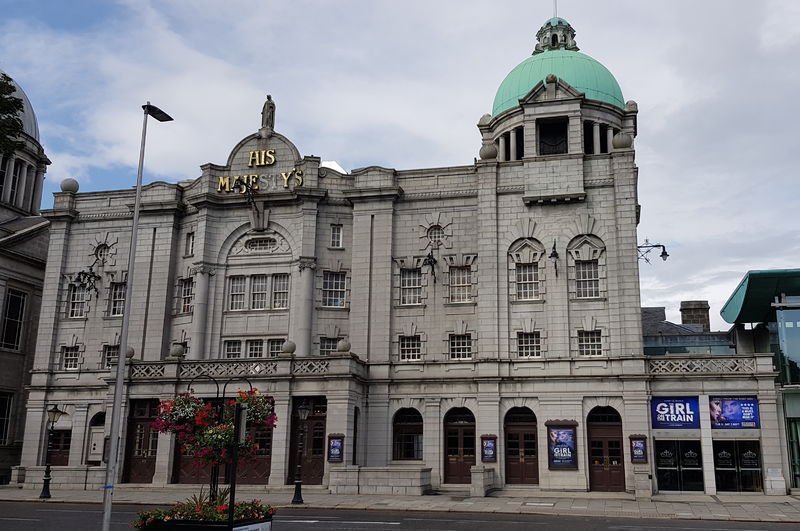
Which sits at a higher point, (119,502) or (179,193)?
(179,193)

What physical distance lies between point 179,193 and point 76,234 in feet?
24.1

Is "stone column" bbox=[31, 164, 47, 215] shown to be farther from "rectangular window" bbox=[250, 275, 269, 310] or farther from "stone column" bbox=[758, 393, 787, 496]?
"stone column" bbox=[758, 393, 787, 496]

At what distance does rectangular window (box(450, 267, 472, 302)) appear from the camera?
139 ft

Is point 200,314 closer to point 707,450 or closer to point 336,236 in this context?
point 336,236

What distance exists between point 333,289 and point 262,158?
9.16 meters

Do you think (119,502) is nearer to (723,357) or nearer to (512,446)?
(512,446)

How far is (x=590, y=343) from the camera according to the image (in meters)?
39.8

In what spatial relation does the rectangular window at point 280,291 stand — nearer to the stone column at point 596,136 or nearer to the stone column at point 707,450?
the stone column at point 596,136

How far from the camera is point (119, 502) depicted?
31688 mm

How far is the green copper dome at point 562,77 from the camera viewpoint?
47.4 meters

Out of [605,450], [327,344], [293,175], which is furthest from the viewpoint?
[293,175]

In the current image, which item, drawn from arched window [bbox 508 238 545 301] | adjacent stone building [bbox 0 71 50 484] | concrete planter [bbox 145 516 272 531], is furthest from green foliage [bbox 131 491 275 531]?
adjacent stone building [bbox 0 71 50 484]

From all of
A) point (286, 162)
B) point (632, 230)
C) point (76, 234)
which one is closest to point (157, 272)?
point (76, 234)

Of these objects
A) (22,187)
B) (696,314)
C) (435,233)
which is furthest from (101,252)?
(696,314)
